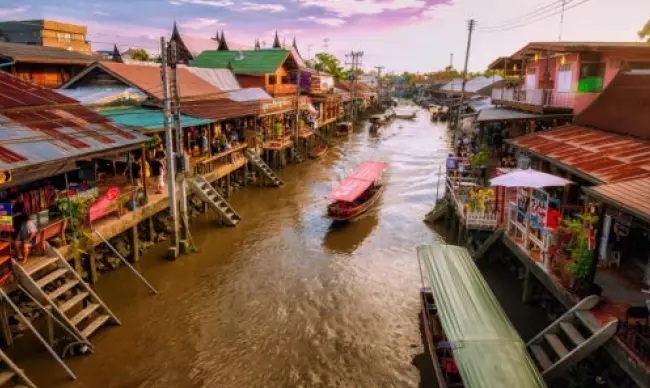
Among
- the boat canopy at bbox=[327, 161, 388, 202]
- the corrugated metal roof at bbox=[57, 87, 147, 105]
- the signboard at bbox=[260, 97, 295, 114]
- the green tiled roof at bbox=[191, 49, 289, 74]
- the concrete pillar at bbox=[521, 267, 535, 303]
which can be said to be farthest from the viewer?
the green tiled roof at bbox=[191, 49, 289, 74]

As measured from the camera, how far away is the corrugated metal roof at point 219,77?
35.2 m

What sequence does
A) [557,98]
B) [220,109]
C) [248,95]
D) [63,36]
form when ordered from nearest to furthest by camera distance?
[557,98]
[220,109]
[248,95]
[63,36]

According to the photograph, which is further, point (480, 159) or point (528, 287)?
point (480, 159)

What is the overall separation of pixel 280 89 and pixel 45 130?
99.8 ft

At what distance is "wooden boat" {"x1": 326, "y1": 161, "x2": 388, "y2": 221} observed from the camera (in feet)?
73.3

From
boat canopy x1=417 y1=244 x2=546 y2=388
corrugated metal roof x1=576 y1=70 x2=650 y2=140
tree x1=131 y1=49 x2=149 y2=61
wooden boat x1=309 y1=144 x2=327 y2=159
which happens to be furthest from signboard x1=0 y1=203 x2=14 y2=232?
tree x1=131 y1=49 x2=149 y2=61

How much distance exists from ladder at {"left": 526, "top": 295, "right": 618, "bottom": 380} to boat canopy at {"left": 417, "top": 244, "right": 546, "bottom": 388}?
4.21 ft

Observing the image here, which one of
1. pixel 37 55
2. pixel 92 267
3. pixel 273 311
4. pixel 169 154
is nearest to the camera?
pixel 273 311

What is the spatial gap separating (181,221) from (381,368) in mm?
11239

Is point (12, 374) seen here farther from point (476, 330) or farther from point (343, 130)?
point (343, 130)

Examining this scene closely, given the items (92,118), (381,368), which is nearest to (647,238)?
(381,368)

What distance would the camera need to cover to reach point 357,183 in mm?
24453

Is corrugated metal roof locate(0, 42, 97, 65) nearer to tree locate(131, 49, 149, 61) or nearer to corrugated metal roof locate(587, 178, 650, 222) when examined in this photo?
tree locate(131, 49, 149, 61)

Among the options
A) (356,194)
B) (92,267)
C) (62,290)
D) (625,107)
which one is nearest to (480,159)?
(356,194)
